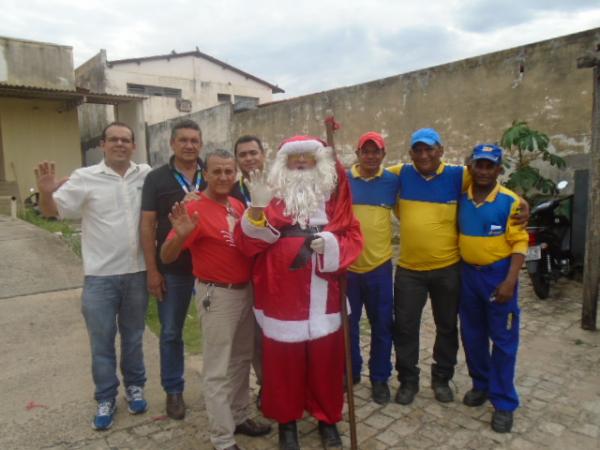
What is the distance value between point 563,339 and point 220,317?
136 inches

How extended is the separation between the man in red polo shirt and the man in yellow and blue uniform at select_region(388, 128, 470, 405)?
1.17 meters

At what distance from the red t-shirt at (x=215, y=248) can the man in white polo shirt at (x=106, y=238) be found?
56cm

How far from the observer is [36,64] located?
1384 centimetres

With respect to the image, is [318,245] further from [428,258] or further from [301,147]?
[428,258]

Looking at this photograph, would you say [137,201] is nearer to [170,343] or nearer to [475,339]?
[170,343]

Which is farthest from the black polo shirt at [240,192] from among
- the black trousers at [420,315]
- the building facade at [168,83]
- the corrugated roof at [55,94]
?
the building facade at [168,83]

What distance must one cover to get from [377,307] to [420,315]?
308mm

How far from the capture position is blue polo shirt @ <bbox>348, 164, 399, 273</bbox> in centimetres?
324

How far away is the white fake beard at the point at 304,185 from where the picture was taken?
105 inches

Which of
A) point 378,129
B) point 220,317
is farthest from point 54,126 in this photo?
point 220,317

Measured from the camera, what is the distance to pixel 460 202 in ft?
10.3

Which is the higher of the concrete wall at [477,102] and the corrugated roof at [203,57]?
the corrugated roof at [203,57]

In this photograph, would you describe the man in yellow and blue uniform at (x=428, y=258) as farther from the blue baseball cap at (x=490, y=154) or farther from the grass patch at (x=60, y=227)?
the grass patch at (x=60, y=227)

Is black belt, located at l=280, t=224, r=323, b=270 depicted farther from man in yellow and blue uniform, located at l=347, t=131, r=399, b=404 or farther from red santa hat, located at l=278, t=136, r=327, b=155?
man in yellow and blue uniform, located at l=347, t=131, r=399, b=404
